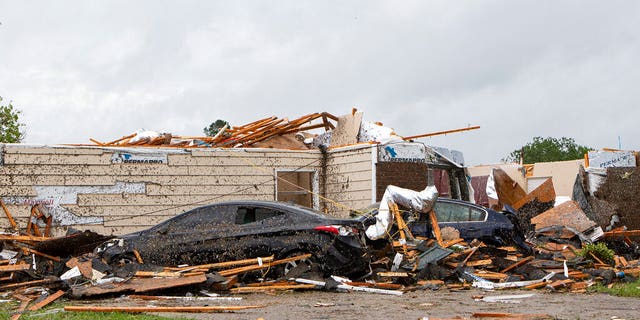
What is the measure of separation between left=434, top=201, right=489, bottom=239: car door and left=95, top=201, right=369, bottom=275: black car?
3.10 meters

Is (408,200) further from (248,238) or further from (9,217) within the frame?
(9,217)

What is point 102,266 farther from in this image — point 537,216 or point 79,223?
point 537,216

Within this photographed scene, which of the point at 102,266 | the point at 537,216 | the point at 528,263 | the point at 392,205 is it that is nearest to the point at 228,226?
the point at 102,266

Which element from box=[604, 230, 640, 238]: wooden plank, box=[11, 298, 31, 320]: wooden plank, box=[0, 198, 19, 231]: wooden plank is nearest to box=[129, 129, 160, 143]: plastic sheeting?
box=[0, 198, 19, 231]: wooden plank

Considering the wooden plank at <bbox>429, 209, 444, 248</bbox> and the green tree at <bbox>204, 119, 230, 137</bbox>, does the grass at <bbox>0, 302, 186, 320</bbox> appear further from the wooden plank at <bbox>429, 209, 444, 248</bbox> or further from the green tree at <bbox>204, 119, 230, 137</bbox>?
the green tree at <bbox>204, 119, 230, 137</bbox>

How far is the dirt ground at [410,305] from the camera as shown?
29.5ft

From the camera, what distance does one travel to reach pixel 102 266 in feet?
40.1

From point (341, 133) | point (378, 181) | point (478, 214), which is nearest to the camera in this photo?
point (478, 214)

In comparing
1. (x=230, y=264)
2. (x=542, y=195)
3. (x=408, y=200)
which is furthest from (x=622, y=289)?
(x=542, y=195)

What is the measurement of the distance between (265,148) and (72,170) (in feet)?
15.3

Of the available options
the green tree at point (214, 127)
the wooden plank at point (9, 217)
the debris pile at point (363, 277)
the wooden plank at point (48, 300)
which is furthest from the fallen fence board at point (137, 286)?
the green tree at point (214, 127)

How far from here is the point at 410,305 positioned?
999 cm

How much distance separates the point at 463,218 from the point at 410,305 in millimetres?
5156

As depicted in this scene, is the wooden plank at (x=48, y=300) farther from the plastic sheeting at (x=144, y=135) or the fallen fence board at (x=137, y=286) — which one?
the plastic sheeting at (x=144, y=135)
